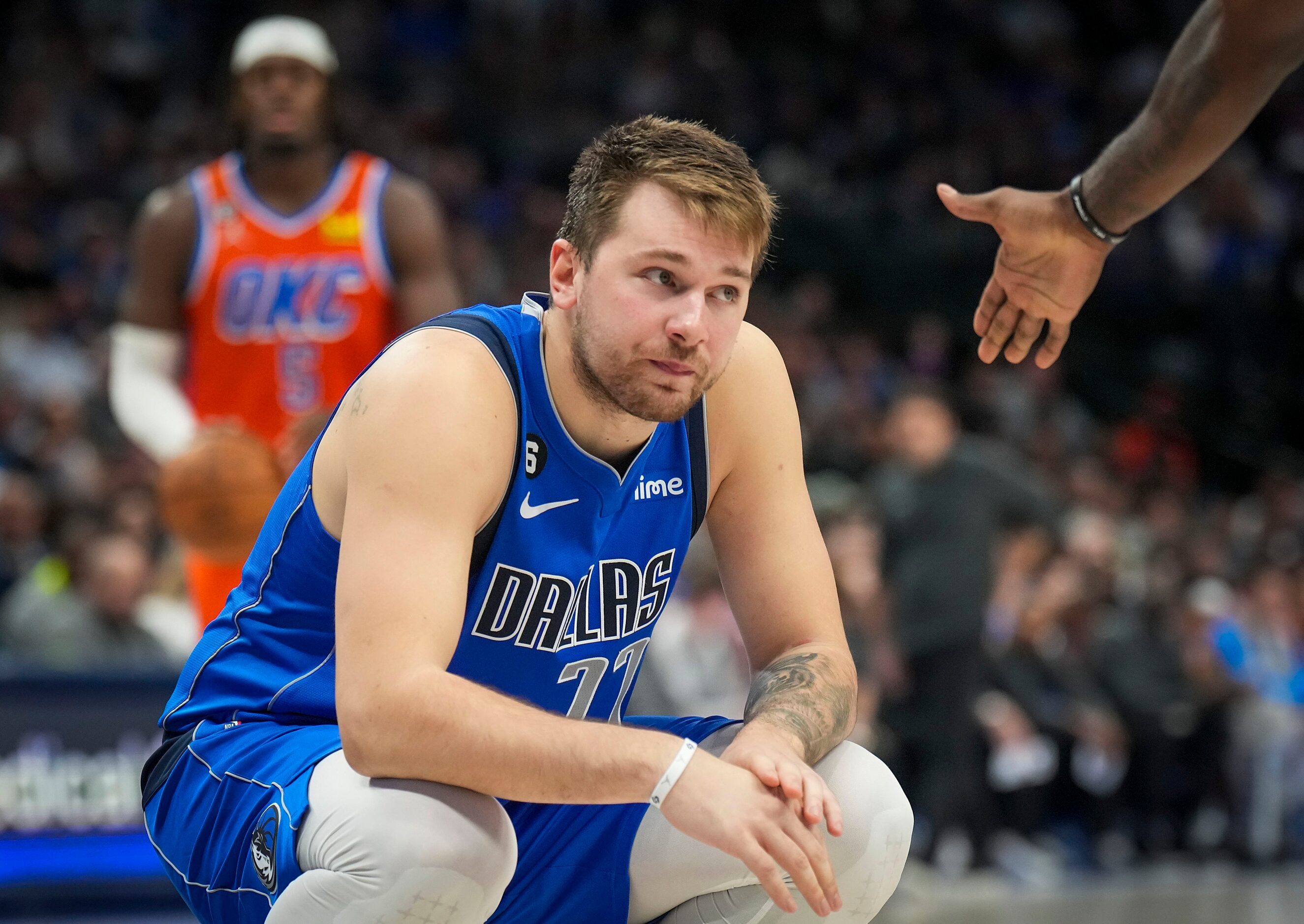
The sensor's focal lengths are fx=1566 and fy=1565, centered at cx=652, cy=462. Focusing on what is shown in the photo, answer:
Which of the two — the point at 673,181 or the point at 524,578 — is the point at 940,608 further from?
the point at 673,181

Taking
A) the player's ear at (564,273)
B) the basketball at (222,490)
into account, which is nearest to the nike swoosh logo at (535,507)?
the player's ear at (564,273)

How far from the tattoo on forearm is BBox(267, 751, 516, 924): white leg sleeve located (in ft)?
1.60

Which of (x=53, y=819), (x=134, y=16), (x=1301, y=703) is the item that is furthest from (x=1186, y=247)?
(x=53, y=819)

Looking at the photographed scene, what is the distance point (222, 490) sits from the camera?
393cm

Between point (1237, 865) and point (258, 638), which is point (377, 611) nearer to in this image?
point (258, 638)

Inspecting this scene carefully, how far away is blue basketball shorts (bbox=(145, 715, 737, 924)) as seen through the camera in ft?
8.12

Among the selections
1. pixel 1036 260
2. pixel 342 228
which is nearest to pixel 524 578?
pixel 1036 260

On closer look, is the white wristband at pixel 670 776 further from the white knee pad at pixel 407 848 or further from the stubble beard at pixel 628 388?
the stubble beard at pixel 628 388

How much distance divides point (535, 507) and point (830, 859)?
74 cm

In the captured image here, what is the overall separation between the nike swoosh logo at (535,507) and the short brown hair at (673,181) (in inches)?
15.7

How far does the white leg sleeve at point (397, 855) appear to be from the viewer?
7.53 feet

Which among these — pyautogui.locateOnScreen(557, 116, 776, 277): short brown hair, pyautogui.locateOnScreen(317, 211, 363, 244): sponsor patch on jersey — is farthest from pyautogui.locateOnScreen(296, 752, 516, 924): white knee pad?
pyautogui.locateOnScreen(317, 211, 363, 244): sponsor patch on jersey

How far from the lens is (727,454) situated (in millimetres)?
2857

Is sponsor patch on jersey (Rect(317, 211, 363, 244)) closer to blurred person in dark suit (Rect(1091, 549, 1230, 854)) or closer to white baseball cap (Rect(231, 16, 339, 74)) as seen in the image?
white baseball cap (Rect(231, 16, 339, 74))
